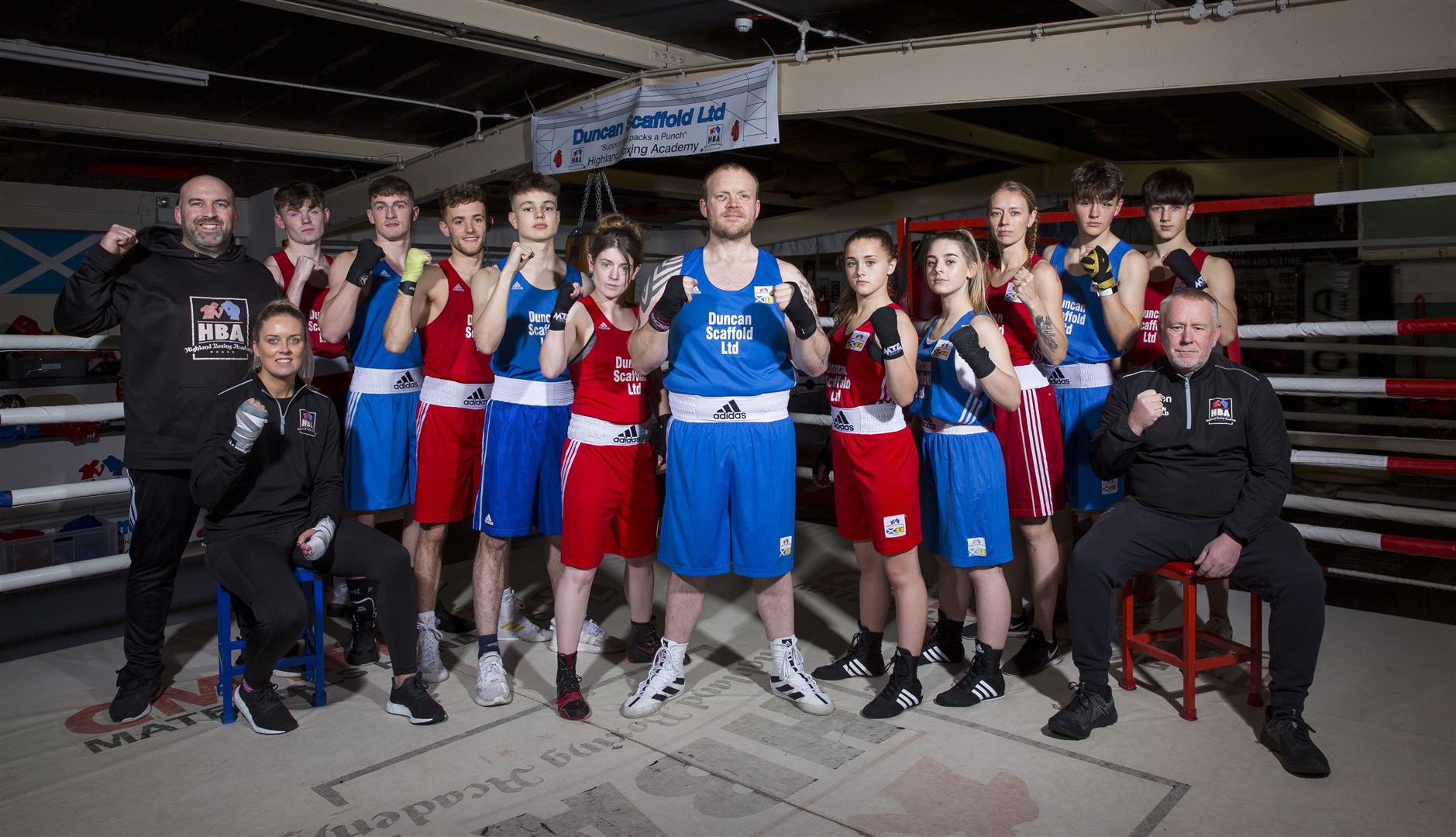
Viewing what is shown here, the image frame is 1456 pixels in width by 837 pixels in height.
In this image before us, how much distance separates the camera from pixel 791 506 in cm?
306

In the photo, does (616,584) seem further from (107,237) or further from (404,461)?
(107,237)

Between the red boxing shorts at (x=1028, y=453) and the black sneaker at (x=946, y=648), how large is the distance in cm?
49

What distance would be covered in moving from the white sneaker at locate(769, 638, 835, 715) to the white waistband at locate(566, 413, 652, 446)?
0.86 m

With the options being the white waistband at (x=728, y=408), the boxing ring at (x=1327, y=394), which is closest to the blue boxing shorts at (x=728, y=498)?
the white waistband at (x=728, y=408)

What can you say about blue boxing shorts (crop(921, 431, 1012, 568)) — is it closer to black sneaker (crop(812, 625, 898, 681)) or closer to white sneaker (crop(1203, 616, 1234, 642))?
black sneaker (crop(812, 625, 898, 681))

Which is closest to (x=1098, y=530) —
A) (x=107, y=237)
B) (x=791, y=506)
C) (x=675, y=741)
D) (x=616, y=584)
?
(x=791, y=506)

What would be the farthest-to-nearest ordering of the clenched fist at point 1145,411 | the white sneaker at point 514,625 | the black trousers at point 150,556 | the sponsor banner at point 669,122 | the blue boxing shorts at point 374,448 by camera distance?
the sponsor banner at point 669,122, the white sneaker at point 514,625, the blue boxing shorts at point 374,448, the black trousers at point 150,556, the clenched fist at point 1145,411

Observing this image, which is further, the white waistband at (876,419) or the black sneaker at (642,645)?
the black sneaker at (642,645)

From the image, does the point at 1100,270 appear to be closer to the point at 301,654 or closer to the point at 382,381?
the point at 382,381

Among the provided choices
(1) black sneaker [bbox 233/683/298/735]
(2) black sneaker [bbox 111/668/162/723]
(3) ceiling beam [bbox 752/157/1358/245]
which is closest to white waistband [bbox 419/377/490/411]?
(1) black sneaker [bbox 233/683/298/735]

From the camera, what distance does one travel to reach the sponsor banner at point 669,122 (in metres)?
5.10

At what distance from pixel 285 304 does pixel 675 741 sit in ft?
6.26

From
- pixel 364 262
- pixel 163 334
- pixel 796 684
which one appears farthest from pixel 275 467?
pixel 796 684

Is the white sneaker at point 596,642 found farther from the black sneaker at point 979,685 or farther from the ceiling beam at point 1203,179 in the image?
the ceiling beam at point 1203,179
